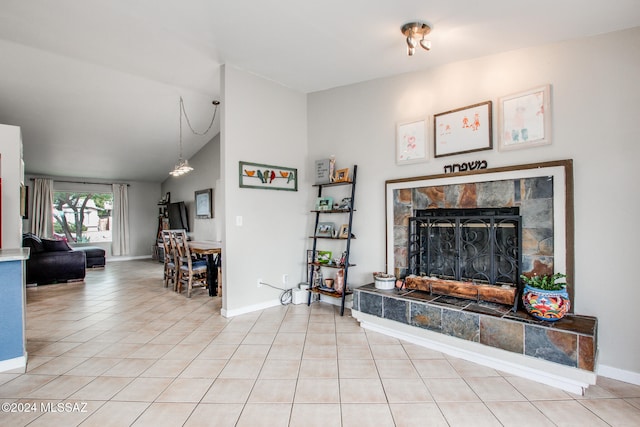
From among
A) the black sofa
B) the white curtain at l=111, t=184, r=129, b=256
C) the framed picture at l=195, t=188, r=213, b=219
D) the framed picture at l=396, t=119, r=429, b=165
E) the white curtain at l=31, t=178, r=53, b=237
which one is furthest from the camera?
the white curtain at l=111, t=184, r=129, b=256

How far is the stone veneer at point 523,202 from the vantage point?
2.46 meters

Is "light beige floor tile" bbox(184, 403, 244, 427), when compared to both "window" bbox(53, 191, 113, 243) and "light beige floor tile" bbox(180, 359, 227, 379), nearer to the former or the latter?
"light beige floor tile" bbox(180, 359, 227, 379)

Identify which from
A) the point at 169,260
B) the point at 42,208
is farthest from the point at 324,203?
the point at 42,208

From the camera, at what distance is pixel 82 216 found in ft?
28.1

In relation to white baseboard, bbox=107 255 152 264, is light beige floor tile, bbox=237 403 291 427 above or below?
above

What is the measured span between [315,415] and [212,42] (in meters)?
3.20

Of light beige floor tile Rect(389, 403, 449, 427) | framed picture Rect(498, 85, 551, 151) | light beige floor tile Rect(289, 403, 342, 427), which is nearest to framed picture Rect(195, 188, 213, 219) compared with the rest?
light beige floor tile Rect(289, 403, 342, 427)

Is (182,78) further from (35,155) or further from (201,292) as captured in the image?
(35,155)

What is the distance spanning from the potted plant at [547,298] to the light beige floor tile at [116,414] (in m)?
2.62

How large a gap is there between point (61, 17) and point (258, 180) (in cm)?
232

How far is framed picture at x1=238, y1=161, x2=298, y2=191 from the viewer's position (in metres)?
3.61

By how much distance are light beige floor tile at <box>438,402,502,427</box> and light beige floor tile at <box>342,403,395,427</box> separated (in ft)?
1.09

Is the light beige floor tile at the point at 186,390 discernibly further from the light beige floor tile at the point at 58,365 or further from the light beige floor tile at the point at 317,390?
the light beige floor tile at the point at 58,365

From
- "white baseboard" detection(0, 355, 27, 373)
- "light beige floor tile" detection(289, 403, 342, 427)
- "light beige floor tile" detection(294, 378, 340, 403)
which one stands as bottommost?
"light beige floor tile" detection(294, 378, 340, 403)
